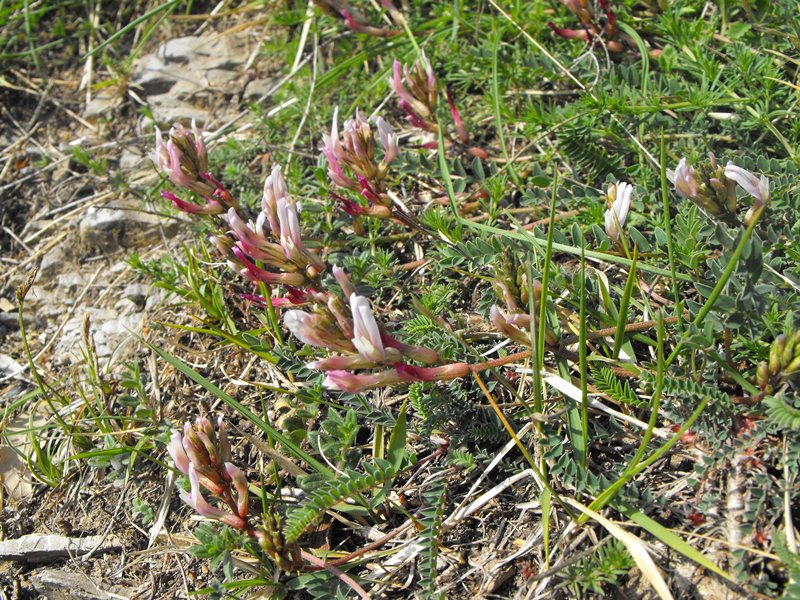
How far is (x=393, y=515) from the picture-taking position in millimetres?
2787

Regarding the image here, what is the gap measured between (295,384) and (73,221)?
1916 mm

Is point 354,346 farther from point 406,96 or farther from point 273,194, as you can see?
point 406,96

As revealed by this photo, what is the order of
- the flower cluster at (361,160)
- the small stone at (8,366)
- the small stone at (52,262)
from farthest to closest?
the small stone at (52,262) < the small stone at (8,366) < the flower cluster at (361,160)

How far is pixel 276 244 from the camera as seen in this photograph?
2.98 m

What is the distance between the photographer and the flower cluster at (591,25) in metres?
3.51

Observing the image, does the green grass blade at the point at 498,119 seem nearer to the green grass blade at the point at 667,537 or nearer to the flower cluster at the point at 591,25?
the flower cluster at the point at 591,25

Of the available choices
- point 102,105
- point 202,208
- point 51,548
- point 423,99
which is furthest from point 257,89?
point 51,548

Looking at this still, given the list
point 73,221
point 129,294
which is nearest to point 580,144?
point 129,294

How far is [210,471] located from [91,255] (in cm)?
199

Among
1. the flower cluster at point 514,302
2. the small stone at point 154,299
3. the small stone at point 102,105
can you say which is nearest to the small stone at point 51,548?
the small stone at point 154,299

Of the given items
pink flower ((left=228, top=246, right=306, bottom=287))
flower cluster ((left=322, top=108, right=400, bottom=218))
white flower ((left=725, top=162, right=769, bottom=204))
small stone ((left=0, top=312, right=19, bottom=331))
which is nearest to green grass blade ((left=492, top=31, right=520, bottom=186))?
flower cluster ((left=322, top=108, right=400, bottom=218))

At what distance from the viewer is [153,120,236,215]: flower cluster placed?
3447 mm

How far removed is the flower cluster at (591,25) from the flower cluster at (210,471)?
250 cm

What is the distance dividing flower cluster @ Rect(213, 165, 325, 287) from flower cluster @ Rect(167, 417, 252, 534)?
64cm
